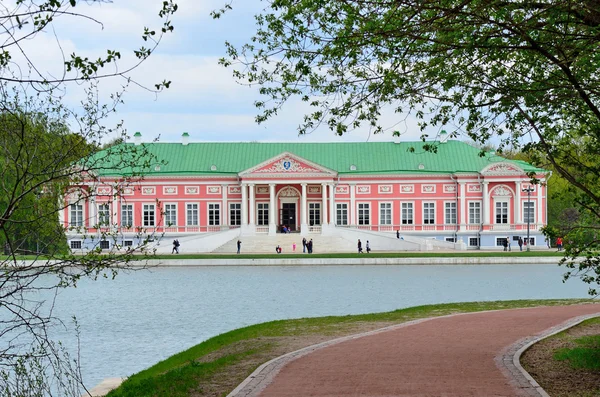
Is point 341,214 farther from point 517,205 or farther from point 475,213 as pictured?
point 517,205

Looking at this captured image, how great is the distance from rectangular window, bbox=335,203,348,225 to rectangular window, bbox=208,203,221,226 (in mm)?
8874

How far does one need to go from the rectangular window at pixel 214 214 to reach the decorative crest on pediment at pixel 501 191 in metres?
20.4

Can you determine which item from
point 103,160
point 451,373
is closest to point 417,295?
point 451,373

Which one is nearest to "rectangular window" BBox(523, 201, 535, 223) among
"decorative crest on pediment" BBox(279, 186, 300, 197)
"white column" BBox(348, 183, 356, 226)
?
"white column" BBox(348, 183, 356, 226)

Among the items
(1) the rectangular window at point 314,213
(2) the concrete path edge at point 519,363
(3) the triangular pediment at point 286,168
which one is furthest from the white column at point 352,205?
(2) the concrete path edge at point 519,363

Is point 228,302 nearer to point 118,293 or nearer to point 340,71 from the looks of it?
point 118,293

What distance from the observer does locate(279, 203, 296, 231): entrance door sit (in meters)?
64.8

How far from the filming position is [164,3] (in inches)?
327

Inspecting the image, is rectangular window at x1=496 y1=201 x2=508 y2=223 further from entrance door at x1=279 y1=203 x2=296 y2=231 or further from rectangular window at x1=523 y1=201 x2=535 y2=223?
entrance door at x1=279 y1=203 x2=296 y2=231

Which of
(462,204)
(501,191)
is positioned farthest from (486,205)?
(462,204)

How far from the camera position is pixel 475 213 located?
2427 inches

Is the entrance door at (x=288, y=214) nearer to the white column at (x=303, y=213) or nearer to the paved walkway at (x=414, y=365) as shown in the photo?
the white column at (x=303, y=213)

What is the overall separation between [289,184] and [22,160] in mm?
55121

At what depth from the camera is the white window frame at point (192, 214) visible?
6238 centimetres
